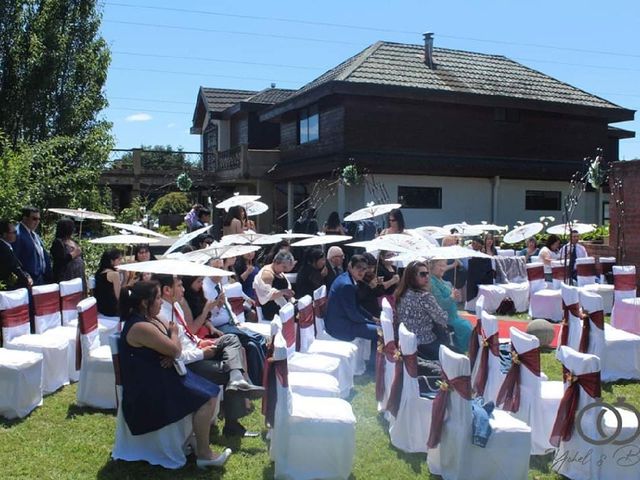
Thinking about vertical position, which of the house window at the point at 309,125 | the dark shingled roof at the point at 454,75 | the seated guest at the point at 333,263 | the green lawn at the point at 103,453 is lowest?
the green lawn at the point at 103,453

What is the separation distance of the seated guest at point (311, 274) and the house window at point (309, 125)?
14.0 metres

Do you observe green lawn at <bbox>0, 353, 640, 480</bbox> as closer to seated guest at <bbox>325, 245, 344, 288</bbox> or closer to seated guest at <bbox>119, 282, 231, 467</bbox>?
seated guest at <bbox>119, 282, 231, 467</bbox>

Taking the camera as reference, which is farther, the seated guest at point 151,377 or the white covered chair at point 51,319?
the white covered chair at point 51,319

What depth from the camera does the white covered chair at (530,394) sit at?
5.41 metres

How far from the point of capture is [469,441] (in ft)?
15.5

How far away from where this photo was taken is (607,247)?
1552 centimetres

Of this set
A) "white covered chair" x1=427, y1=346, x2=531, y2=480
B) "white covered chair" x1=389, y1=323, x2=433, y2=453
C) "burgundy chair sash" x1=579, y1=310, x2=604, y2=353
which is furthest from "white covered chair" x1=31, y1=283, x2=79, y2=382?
"burgundy chair sash" x1=579, y1=310, x2=604, y2=353

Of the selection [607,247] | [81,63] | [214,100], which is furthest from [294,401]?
[214,100]

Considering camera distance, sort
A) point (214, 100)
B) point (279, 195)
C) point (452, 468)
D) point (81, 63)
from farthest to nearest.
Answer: point (214, 100), point (279, 195), point (81, 63), point (452, 468)

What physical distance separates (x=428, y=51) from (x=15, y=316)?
2047cm

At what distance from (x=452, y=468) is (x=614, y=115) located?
23.3 m

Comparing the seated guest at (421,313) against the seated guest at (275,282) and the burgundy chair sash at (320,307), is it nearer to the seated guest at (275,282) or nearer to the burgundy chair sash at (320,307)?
the burgundy chair sash at (320,307)

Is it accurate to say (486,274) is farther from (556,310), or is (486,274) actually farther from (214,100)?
(214,100)

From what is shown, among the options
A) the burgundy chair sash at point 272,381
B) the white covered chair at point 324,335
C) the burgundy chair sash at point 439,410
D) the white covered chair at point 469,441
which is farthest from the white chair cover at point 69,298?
the white covered chair at point 469,441
